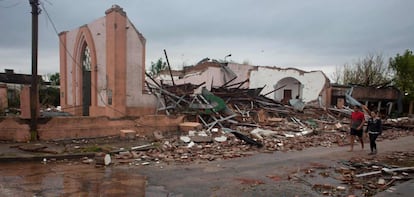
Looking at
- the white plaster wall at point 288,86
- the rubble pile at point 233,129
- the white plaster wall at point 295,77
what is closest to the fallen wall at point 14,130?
the rubble pile at point 233,129

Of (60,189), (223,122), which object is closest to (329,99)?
(223,122)

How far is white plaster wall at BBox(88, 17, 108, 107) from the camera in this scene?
16328mm

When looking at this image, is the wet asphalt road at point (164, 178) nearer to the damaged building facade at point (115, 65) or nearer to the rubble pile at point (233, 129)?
the rubble pile at point (233, 129)

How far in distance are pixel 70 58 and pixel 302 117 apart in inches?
638

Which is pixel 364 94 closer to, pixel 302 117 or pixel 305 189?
pixel 302 117

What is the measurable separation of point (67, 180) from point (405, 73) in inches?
1304

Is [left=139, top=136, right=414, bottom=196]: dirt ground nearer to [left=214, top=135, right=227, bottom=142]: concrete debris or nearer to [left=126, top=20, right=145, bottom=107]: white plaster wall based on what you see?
[left=214, top=135, right=227, bottom=142]: concrete debris

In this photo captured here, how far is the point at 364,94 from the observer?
1108 inches

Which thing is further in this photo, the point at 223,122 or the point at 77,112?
the point at 77,112

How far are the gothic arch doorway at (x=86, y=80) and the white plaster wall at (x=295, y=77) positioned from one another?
15647 mm

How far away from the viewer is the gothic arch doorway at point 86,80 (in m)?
19.1

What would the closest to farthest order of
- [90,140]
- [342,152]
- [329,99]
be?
[342,152] < [90,140] < [329,99]

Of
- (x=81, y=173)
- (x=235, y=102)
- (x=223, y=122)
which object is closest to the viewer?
(x=81, y=173)

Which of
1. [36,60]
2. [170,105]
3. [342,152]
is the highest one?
[36,60]
